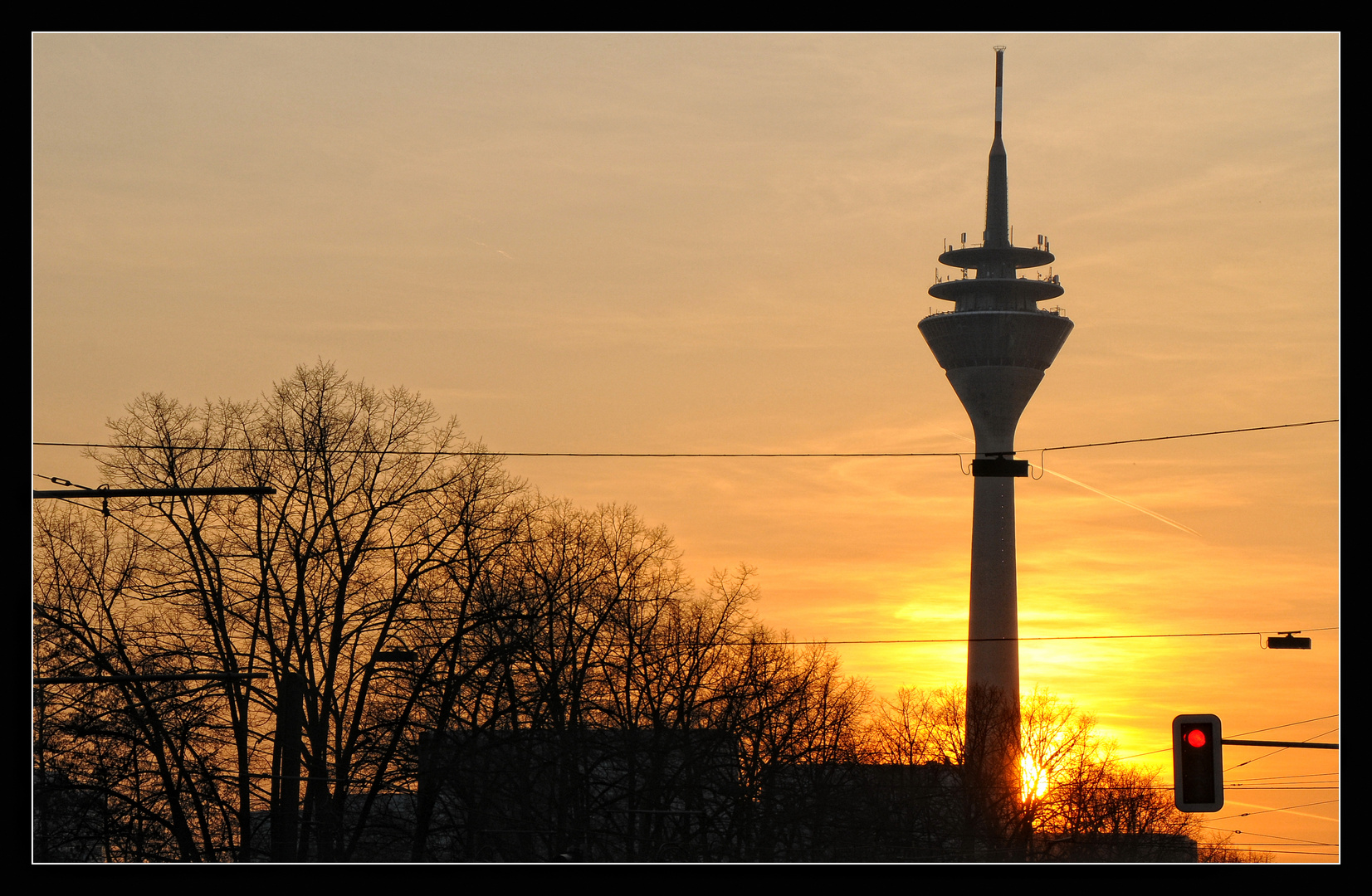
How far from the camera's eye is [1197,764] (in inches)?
762

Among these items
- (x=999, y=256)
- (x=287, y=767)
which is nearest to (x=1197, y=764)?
(x=287, y=767)

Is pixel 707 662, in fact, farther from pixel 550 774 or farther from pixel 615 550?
pixel 550 774

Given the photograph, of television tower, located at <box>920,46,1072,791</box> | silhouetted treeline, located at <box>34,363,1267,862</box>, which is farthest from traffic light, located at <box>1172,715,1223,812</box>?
television tower, located at <box>920,46,1072,791</box>

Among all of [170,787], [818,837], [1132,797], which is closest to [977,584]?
[1132,797]

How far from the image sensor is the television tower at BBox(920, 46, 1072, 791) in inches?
4855

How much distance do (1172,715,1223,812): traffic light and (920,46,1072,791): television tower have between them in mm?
100325

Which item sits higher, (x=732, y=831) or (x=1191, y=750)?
(x=1191, y=750)

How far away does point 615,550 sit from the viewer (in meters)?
45.1

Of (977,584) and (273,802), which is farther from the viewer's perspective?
(977,584)

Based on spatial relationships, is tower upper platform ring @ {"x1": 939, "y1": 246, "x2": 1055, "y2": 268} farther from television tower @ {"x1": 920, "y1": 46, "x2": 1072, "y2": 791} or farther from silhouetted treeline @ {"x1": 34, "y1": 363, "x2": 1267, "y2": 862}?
silhouetted treeline @ {"x1": 34, "y1": 363, "x2": 1267, "y2": 862}

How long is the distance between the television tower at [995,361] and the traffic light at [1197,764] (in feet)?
329

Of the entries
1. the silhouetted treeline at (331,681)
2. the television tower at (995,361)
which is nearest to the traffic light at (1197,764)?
the silhouetted treeline at (331,681)
